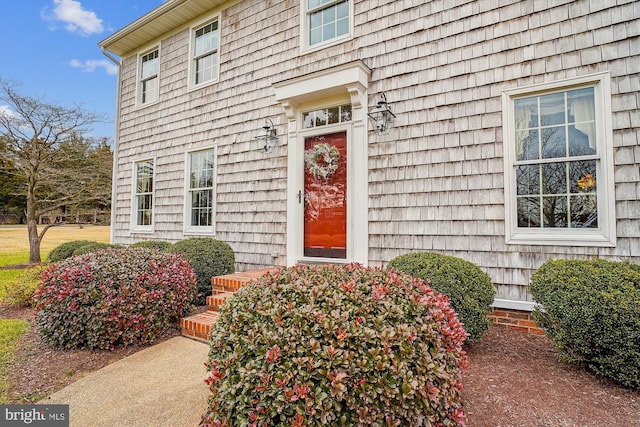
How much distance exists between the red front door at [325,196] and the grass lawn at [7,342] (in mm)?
3403

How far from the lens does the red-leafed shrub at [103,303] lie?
10.3 feet

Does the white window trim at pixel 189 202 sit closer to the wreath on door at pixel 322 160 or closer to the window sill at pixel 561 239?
the wreath on door at pixel 322 160

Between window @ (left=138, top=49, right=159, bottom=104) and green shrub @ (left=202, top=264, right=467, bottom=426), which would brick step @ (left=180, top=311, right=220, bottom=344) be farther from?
window @ (left=138, top=49, right=159, bottom=104)

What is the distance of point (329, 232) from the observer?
4.82m

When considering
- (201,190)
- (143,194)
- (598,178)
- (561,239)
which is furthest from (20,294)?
(598,178)

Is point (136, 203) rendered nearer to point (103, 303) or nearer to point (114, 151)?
point (114, 151)

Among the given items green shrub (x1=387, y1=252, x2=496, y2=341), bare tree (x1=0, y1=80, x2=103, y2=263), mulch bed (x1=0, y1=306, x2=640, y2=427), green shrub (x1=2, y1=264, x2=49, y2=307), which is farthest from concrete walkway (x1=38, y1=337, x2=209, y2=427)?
bare tree (x1=0, y1=80, x2=103, y2=263)

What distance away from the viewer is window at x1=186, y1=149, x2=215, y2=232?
634 centimetres

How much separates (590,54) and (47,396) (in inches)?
221

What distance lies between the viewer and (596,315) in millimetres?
2338

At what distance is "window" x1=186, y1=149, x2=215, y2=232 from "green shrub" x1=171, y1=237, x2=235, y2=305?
3.42 ft

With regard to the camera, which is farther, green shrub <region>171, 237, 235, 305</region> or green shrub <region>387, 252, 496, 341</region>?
green shrub <region>171, 237, 235, 305</region>

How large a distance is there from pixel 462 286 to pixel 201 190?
5.14 meters

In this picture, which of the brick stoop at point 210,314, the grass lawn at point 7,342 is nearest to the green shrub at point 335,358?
the brick stoop at point 210,314
